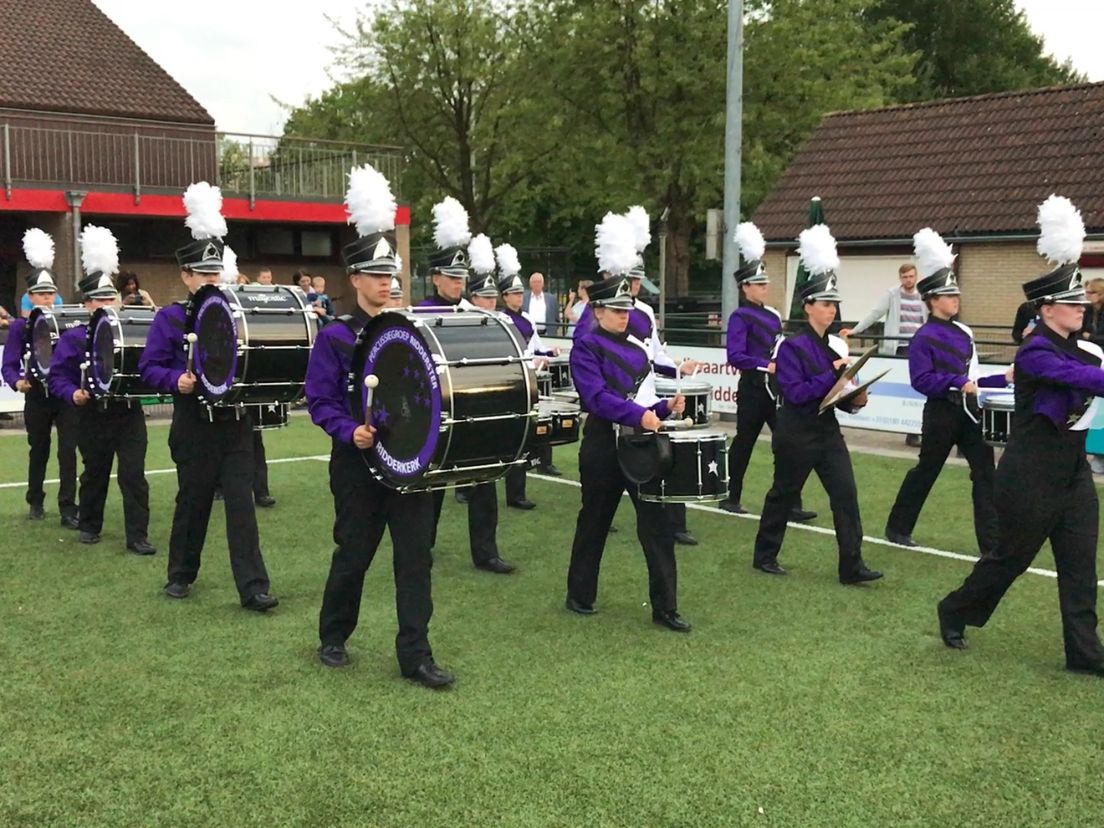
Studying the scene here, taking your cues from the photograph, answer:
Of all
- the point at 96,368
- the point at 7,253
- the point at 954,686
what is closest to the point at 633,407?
the point at 954,686

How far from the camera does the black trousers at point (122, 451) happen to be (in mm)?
8062

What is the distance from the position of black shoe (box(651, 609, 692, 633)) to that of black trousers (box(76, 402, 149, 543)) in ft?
12.4

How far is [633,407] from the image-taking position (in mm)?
5949

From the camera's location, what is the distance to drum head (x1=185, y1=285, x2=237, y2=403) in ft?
21.4

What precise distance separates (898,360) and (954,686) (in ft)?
25.5

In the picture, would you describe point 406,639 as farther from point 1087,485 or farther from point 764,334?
point 764,334

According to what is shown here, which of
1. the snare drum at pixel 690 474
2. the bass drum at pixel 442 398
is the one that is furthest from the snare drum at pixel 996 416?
the bass drum at pixel 442 398

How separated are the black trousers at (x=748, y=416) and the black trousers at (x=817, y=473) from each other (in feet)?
5.48

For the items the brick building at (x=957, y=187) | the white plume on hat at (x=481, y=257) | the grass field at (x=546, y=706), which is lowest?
the grass field at (x=546, y=706)

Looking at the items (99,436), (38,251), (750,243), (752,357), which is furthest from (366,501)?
(38,251)

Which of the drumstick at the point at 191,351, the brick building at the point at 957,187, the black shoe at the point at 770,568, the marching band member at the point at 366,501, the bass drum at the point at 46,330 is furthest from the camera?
the brick building at the point at 957,187

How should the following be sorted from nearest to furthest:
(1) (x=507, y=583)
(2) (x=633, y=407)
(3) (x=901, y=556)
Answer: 1. (2) (x=633, y=407)
2. (1) (x=507, y=583)
3. (3) (x=901, y=556)

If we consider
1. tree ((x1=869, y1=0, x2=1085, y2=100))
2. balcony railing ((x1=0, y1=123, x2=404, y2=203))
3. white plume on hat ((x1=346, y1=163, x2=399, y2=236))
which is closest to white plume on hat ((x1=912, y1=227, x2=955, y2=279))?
white plume on hat ((x1=346, y1=163, x2=399, y2=236))

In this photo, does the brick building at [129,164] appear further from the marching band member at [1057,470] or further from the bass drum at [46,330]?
the marching band member at [1057,470]
